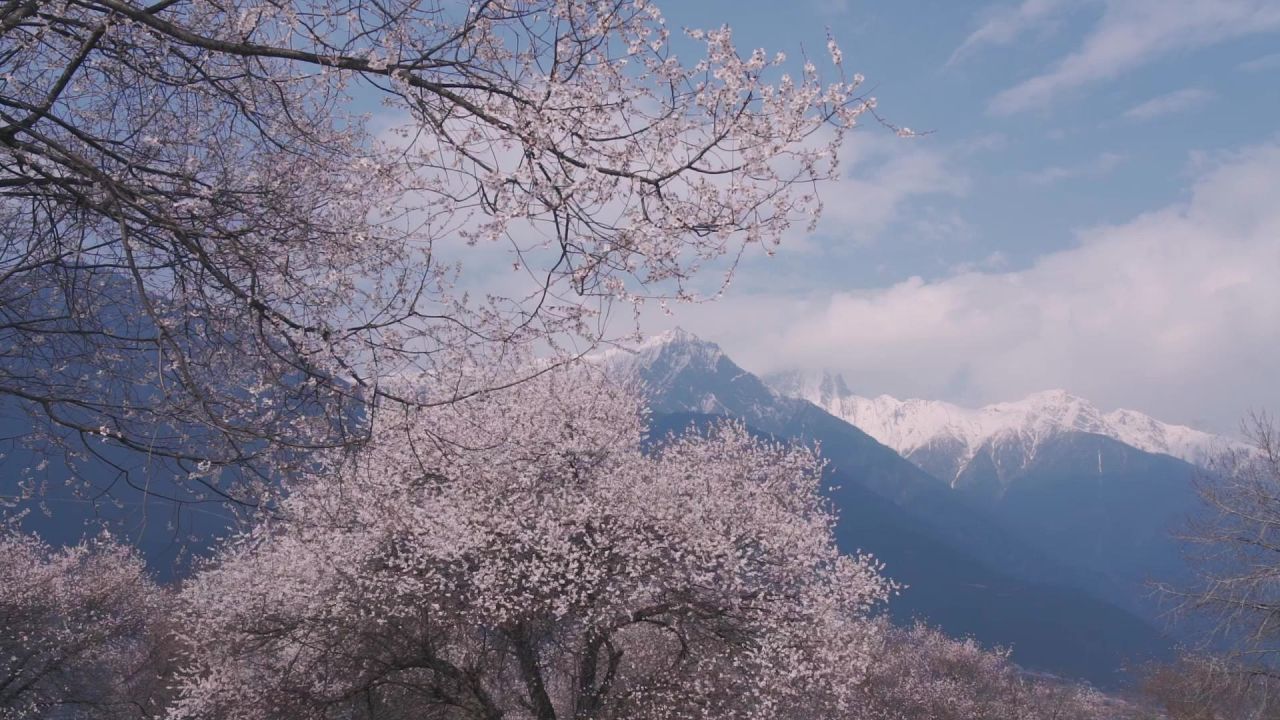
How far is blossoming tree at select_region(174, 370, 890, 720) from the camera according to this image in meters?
13.7

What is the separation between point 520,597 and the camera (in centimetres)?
1327

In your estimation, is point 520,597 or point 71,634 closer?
point 520,597

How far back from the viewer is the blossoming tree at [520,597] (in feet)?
45.0

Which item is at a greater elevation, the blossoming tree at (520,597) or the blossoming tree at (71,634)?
the blossoming tree at (71,634)

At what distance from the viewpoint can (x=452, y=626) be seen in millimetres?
14156

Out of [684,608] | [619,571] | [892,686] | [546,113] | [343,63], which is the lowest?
[892,686]

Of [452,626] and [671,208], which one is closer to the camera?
[671,208]

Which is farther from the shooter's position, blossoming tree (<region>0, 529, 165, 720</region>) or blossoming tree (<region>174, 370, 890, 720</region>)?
blossoming tree (<region>0, 529, 165, 720</region>)

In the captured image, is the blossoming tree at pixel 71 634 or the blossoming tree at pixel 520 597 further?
the blossoming tree at pixel 71 634

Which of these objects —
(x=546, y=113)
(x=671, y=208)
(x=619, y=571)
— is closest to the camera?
(x=546, y=113)

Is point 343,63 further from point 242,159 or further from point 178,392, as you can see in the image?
point 178,392

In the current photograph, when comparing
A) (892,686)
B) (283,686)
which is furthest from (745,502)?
(892,686)

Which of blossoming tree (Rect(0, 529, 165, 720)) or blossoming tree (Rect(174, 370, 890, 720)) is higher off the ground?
blossoming tree (Rect(0, 529, 165, 720))

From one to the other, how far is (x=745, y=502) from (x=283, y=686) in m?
9.27
